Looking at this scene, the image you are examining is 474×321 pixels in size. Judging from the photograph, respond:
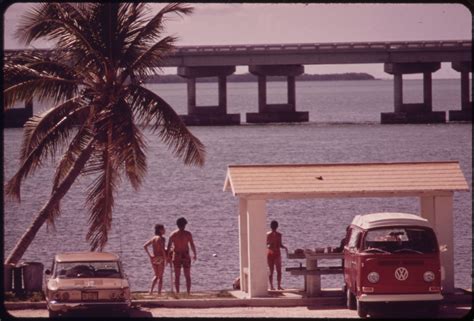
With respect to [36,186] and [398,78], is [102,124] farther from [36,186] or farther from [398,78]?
[398,78]

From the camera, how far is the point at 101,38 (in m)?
25.5

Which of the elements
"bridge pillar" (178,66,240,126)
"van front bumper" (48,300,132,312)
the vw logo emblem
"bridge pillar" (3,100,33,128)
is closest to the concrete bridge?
"bridge pillar" (178,66,240,126)

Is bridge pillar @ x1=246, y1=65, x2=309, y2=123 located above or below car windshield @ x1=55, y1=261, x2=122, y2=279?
above

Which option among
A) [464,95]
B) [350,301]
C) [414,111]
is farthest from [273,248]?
[414,111]

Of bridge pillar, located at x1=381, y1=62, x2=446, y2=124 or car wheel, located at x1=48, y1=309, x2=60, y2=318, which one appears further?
bridge pillar, located at x1=381, y1=62, x2=446, y2=124

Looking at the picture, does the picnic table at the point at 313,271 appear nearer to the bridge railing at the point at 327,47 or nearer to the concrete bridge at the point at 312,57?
the concrete bridge at the point at 312,57

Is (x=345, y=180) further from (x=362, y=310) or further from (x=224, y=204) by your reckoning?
(x=224, y=204)

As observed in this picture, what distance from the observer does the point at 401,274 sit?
830 inches

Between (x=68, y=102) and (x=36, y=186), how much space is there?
6134 cm

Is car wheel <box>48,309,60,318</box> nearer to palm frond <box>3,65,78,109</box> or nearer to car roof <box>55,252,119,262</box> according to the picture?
car roof <box>55,252,119,262</box>

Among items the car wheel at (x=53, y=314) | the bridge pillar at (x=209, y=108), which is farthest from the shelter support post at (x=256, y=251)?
the bridge pillar at (x=209, y=108)

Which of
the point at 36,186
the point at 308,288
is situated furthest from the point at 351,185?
the point at 36,186

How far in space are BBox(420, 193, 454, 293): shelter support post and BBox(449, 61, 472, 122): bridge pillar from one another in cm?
8987

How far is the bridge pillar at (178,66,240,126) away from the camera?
11150 centimetres
